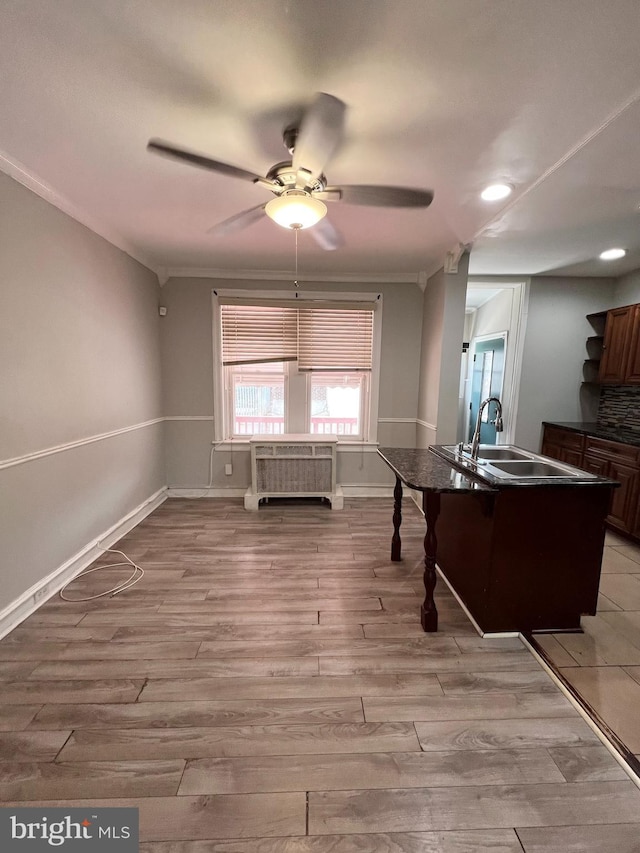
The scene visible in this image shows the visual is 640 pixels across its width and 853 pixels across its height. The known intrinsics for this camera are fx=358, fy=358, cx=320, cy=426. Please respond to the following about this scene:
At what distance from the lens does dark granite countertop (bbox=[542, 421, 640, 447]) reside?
10.0 ft

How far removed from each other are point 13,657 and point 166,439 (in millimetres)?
2466

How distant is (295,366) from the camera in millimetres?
3957

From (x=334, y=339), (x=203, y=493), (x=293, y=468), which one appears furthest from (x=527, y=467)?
(x=203, y=493)

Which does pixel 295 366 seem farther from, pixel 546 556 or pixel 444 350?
pixel 546 556

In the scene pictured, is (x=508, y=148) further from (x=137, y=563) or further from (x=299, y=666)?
(x=137, y=563)

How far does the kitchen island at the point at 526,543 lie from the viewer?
1.80 m

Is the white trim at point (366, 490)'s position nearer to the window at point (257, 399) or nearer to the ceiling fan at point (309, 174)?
the window at point (257, 399)

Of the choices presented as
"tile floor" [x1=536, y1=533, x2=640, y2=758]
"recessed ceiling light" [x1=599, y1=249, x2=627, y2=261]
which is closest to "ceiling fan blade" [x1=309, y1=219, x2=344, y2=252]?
"recessed ceiling light" [x1=599, y1=249, x2=627, y2=261]

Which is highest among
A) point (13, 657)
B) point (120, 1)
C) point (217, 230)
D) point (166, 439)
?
point (120, 1)

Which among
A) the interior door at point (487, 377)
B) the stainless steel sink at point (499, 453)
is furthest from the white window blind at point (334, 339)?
the stainless steel sink at point (499, 453)

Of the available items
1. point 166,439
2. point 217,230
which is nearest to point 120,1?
point 217,230

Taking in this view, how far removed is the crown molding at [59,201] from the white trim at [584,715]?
3628 millimetres

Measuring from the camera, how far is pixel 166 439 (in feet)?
13.1

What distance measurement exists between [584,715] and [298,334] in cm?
352
